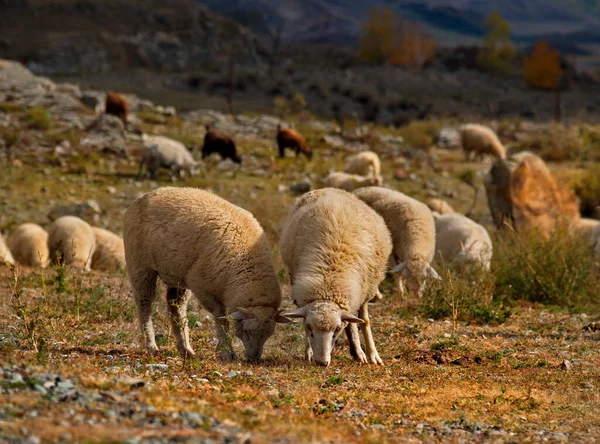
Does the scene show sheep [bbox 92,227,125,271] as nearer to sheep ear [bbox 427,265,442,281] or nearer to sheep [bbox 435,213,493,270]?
sheep [bbox 435,213,493,270]

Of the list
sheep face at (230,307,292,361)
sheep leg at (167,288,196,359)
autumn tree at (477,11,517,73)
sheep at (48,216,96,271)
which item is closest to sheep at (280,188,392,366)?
sheep face at (230,307,292,361)

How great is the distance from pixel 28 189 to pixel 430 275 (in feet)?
36.6

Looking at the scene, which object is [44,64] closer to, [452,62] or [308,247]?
[452,62]

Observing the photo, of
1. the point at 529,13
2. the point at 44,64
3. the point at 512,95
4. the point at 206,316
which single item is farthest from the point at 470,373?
the point at 529,13

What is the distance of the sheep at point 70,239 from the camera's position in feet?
47.0

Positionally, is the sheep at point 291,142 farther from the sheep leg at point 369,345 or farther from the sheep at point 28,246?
the sheep leg at point 369,345

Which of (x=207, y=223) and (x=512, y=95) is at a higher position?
(x=512, y=95)

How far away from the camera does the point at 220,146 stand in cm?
2303

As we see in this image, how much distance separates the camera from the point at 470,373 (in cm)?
836

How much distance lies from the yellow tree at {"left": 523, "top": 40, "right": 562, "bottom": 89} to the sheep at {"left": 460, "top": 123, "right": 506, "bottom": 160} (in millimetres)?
35905

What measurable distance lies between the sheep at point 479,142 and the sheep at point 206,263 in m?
20.6

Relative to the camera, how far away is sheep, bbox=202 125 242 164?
22969 mm

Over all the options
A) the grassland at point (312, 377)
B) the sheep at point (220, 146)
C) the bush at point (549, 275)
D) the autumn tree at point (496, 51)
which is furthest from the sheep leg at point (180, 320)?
the autumn tree at point (496, 51)

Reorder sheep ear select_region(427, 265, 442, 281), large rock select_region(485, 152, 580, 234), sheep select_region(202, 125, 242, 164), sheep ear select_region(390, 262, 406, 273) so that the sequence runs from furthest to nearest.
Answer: sheep select_region(202, 125, 242, 164)
large rock select_region(485, 152, 580, 234)
sheep ear select_region(390, 262, 406, 273)
sheep ear select_region(427, 265, 442, 281)
